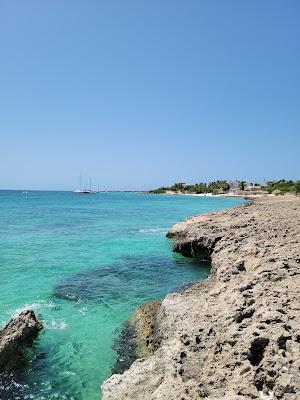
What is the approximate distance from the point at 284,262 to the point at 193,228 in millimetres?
19145

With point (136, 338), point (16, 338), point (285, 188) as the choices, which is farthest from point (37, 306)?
point (285, 188)

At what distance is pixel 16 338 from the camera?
12.0 meters

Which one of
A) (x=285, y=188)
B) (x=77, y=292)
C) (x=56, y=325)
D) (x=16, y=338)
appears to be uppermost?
(x=285, y=188)

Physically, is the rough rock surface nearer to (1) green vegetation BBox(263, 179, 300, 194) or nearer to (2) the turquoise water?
(2) the turquoise water

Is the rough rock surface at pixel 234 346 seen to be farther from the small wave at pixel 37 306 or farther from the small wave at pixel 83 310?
the small wave at pixel 37 306

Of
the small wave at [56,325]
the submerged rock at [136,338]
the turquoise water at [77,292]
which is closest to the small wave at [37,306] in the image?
the turquoise water at [77,292]

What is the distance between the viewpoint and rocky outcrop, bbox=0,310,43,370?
11312 mm

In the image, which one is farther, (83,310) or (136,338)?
(83,310)

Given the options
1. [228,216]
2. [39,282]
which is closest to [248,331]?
[39,282]

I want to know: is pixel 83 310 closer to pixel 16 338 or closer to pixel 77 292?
pixel 77 292

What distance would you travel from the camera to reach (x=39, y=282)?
2139cm

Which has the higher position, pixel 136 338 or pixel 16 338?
pixel 16 338

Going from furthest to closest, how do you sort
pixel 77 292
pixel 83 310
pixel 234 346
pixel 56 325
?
pixel 77 292, pixel 83 310, pixel 56 325, pixel 234 346

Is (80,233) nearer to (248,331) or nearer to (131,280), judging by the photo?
(131,280)
